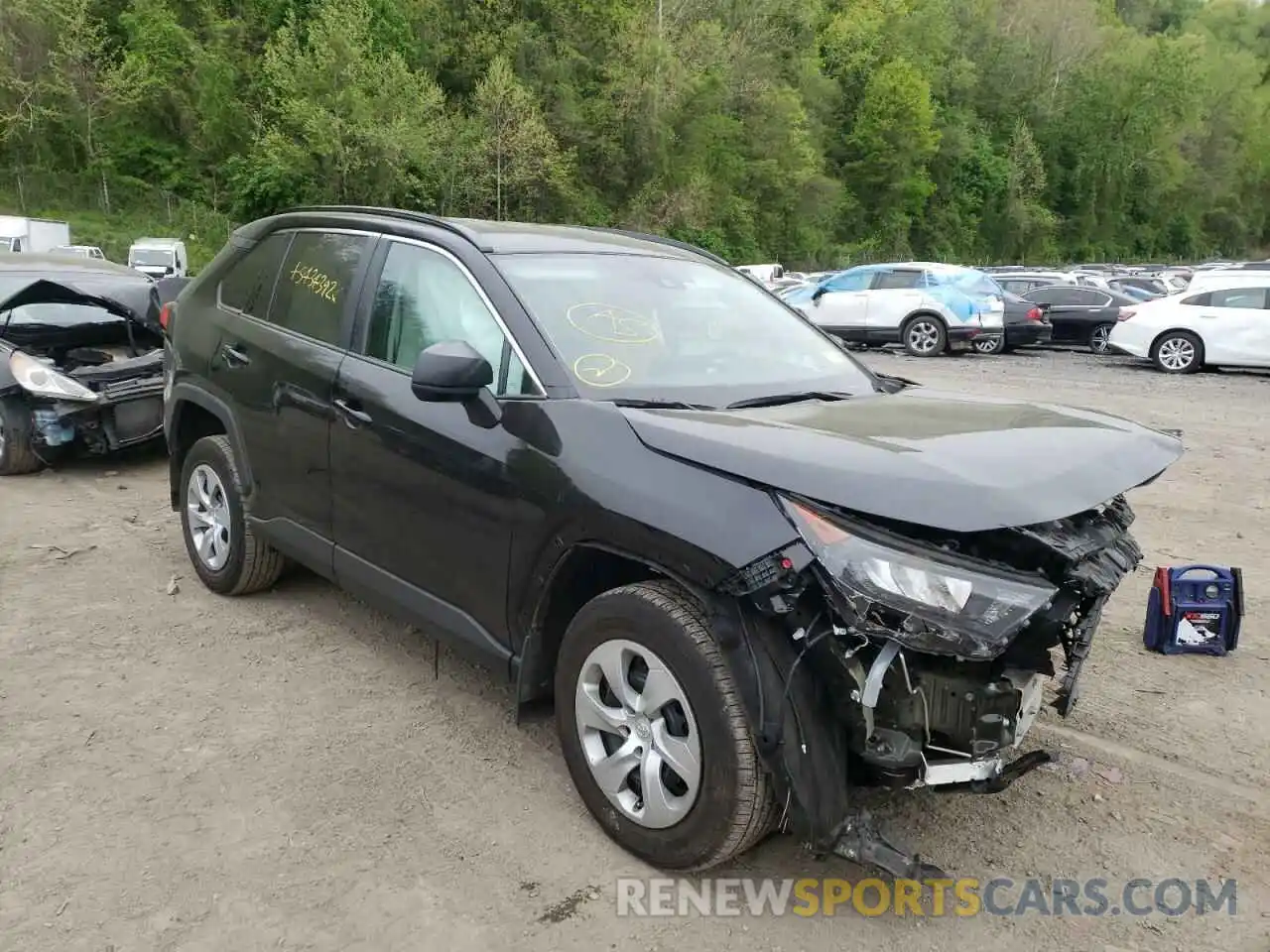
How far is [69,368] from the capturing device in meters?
7.89

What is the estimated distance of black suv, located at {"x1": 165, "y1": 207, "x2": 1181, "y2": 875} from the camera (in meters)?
2.44

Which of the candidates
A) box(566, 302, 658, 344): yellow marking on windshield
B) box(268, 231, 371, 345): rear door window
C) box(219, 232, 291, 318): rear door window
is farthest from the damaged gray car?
box(566, 302, 658, 344): yellow marking on windshield

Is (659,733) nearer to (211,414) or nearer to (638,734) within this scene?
(638,734)

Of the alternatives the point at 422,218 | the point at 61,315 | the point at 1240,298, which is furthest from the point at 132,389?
the point at 1240,298

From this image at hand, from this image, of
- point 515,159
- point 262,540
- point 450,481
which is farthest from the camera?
point 515,159

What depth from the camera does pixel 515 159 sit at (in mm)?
38531

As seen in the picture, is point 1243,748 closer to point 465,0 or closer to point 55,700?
point 55,700

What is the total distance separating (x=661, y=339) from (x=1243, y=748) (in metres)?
2.59

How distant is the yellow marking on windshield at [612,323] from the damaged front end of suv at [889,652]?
1167 mm

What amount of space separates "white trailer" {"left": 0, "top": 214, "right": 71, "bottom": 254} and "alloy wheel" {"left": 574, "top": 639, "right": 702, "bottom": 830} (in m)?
24.4

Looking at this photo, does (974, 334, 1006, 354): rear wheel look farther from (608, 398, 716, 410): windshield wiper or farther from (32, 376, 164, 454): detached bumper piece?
(608, 398, 716, 410): windshield wiper

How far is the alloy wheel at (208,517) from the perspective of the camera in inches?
186

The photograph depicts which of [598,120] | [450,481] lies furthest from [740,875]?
[598,120]

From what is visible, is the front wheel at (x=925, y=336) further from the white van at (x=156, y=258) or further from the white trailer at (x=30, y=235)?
the white van at (x=156, y=258)
